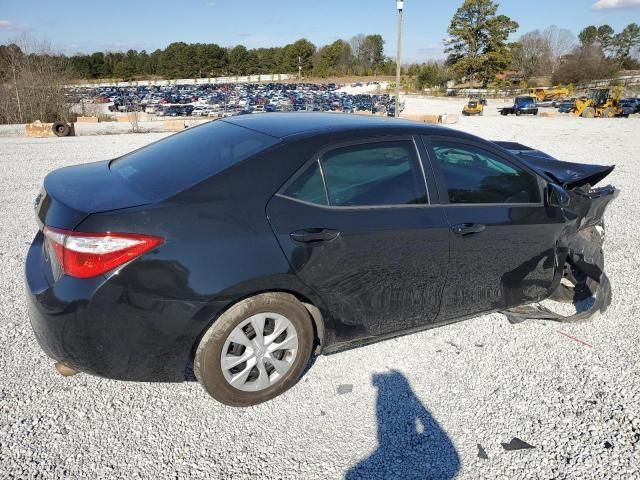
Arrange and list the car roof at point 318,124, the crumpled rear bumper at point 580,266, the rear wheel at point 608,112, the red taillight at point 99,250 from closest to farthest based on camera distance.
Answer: the red taillight at point 99,250 → the car roof at point 318,124 → the crumpled rear bumper at point 580,266 → the rear wheel at point 608,112

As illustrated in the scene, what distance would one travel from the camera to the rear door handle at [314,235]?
2.53 meters

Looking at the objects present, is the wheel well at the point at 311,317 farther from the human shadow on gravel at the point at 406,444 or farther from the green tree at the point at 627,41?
the green tree at the point at 627,41

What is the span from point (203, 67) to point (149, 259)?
13789 centimetres

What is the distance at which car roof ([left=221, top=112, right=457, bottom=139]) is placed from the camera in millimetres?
2889

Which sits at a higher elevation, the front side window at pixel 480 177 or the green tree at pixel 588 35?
the green tree at pixel 588 35

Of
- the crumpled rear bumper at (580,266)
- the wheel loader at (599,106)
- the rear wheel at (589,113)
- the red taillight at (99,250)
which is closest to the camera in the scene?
the red taillight at (99,250)

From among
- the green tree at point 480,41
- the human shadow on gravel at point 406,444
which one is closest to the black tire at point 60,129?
the human shadow on gravel at point 406,444

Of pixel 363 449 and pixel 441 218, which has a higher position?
pixel 441 218

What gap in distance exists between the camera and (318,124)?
9.89 feet

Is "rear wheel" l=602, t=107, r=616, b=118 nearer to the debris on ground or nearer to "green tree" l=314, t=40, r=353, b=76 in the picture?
the debris on ground

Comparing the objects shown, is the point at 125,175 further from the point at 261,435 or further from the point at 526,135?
the point at 526,135

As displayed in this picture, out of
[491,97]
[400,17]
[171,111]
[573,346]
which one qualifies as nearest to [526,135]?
[400,17]

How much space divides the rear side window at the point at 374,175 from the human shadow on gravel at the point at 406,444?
1.18 m

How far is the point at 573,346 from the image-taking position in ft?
11.3
